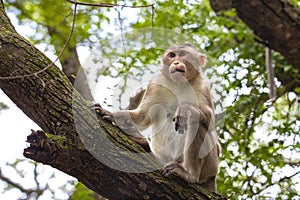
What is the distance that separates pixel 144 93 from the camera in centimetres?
591

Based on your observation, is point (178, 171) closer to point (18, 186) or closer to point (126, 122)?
point (126, 122)

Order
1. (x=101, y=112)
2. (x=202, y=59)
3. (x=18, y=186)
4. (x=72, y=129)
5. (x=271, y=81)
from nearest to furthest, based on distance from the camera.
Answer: (x=271, y=81) → (x=72, y=129) → (x=101, y=112) → (x=202, y=59) → (x=18, y=186)

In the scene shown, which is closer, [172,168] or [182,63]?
[172,168]

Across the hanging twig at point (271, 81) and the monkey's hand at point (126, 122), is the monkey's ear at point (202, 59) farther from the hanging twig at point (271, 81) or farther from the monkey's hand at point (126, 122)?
the hanging twig at point (271, 81)

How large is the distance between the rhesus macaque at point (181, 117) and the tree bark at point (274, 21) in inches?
28.6

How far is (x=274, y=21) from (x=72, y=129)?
119 inches

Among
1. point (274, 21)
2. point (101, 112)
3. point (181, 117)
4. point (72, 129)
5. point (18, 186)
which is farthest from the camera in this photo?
point (18, 186)

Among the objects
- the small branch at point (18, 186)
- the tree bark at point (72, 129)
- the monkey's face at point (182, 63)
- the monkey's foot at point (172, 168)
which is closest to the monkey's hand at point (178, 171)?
the monkey's foot at point (172, 168)

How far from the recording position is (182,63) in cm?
571

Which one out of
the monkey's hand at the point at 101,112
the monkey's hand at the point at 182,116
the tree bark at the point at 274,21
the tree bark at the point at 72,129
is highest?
the tree bark at the point at 274,21

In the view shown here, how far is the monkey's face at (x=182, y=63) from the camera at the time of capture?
221 inches

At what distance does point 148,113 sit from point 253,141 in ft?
8.53

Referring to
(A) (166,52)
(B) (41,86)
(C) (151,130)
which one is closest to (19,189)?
(C) (151,130)

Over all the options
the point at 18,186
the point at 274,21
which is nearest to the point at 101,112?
the point at 274,21
